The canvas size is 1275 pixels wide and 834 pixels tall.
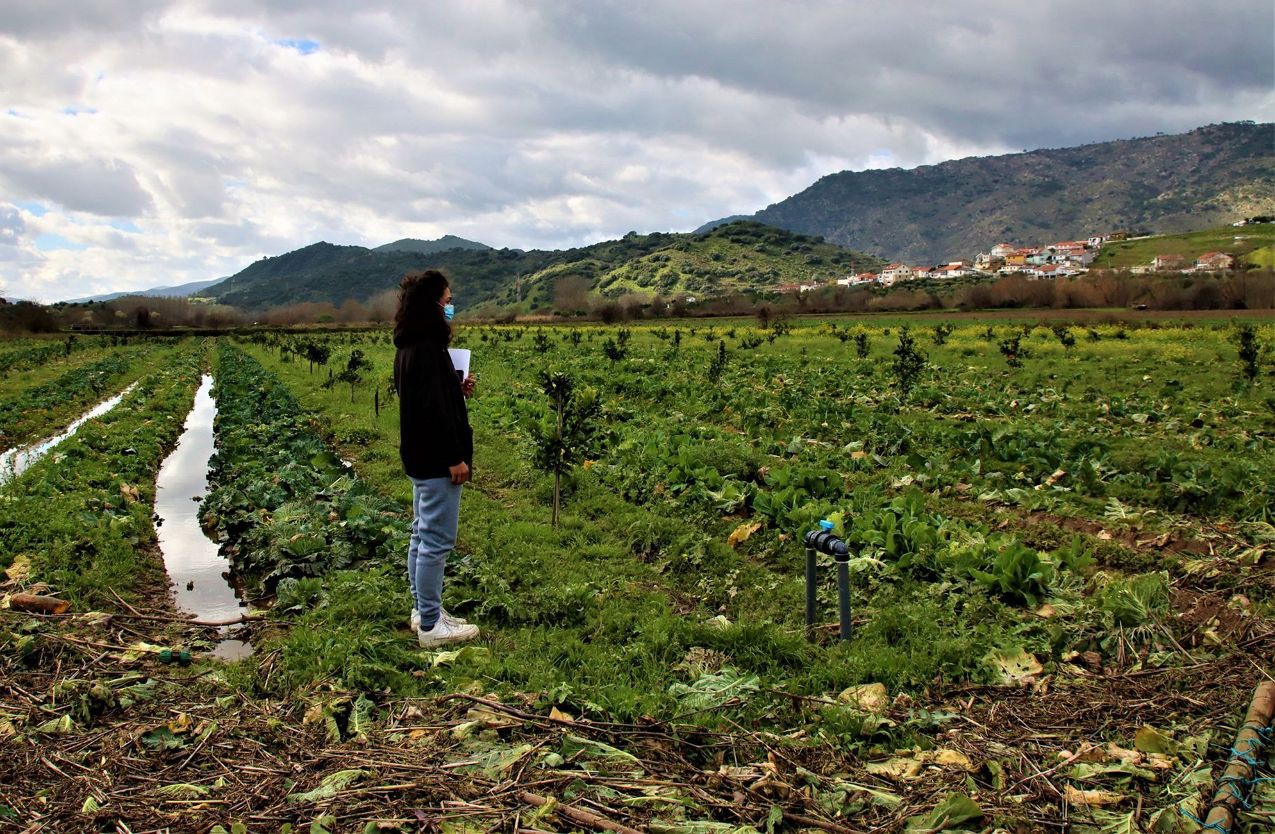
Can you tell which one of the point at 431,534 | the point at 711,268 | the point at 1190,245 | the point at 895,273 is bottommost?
the point at 431,534

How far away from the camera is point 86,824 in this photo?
11.1ft

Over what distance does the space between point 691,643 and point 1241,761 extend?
3.51 meters

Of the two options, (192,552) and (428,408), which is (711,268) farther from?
(428,408)

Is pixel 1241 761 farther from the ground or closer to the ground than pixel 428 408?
closer to the ground

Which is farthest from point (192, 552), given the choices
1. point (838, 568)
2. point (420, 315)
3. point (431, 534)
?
point (838, 568)

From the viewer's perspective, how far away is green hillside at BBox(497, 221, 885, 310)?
145750 mm

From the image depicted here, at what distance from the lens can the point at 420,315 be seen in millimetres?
5441

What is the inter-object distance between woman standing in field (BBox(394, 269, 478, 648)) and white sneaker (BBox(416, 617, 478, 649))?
0.46 meters


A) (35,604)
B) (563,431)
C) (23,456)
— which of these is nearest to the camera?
(35,604)

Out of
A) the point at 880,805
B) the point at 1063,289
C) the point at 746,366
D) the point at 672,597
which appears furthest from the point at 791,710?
the point at 1063,289

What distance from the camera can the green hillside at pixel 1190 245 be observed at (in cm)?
10662

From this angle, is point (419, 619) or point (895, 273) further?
point (895, 273)

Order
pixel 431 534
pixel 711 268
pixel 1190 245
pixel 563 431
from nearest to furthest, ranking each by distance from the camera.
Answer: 1. pixel 431 534
2. pixel 563 431
3. pixel 1190 245
4. pixel 711 268

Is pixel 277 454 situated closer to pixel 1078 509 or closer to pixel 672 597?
pixel 672 597
